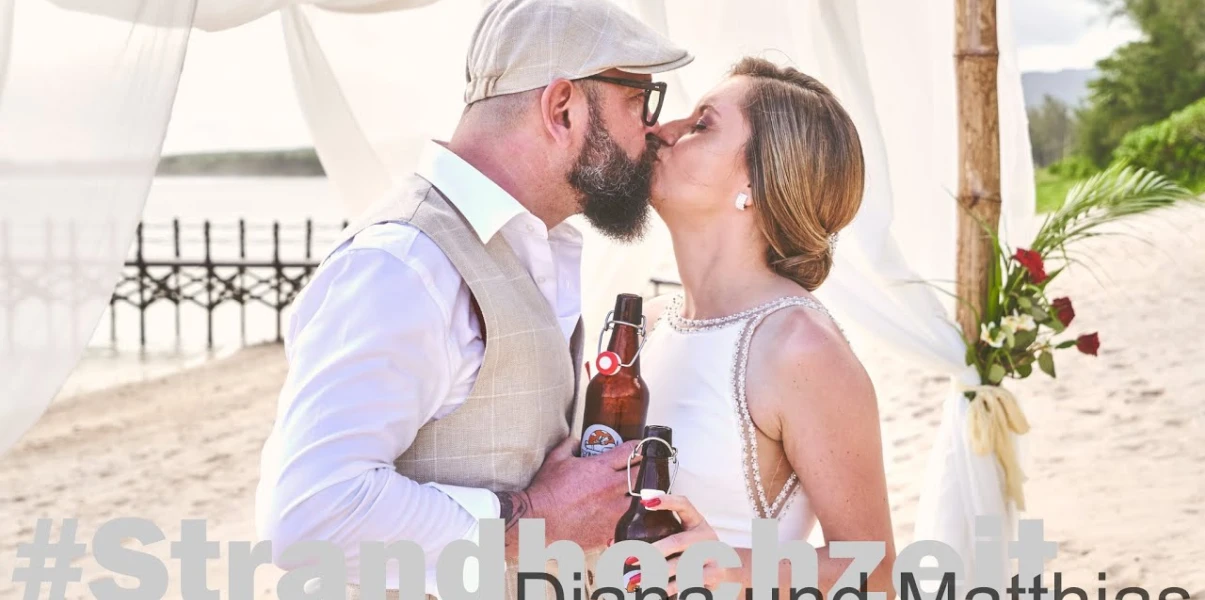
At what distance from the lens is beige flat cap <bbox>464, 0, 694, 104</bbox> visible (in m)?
1.82

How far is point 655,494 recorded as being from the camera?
1705 millimetres

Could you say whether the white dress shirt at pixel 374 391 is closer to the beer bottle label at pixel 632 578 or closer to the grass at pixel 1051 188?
the beer bottle label at pixel 632 578

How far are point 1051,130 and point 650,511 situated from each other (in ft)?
77.3

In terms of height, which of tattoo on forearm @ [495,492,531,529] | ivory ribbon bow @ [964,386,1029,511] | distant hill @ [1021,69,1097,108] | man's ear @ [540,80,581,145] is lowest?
ivory ribbon bow @ [964,386,1029,511]

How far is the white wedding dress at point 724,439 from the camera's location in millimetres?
2316

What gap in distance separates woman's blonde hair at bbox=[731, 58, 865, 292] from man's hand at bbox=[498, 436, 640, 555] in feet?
2.70

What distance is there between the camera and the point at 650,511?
1.87m

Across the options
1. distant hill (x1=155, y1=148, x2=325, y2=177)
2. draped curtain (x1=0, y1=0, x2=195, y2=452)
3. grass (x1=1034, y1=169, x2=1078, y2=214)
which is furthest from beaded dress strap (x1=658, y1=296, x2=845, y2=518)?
distant hill (x1=155, y1=148, x2=325, y2=177)

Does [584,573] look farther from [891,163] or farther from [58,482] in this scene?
[58,482]

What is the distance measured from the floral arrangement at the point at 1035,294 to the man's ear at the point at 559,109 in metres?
2.07

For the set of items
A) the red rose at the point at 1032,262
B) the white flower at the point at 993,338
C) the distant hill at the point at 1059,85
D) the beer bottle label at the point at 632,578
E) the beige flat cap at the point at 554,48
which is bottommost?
the beer bottle label at the point at 632,578

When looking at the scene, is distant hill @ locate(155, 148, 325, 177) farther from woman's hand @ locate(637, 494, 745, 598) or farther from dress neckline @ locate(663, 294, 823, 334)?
woman's hand @ locate(637, 494, 745, 598)

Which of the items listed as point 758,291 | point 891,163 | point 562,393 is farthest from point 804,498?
point 891,163

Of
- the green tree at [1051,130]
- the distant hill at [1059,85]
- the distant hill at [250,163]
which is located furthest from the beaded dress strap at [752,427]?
the distant hill at [250,163]
